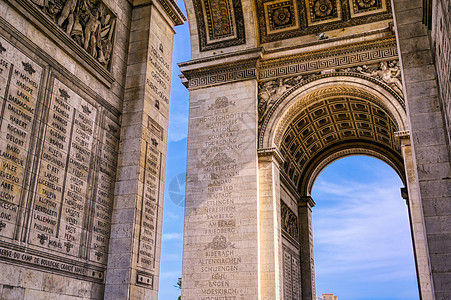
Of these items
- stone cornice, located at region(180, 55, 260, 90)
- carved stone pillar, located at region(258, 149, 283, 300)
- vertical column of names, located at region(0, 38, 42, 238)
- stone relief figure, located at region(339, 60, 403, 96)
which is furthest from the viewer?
stone cornice, located at region(180, 55, 260, 90)

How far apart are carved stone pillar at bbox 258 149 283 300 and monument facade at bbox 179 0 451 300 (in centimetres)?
4

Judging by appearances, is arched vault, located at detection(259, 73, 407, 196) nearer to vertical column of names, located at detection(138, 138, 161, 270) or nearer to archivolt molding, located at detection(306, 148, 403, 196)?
archivolt molding, located at detection(306, 148, 403, 196)

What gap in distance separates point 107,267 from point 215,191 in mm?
10731

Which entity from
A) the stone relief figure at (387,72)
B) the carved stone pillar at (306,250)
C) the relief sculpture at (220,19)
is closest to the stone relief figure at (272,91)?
the stone relief figure at (387,72)

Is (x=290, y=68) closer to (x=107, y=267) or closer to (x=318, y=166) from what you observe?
(x=318, y=166)

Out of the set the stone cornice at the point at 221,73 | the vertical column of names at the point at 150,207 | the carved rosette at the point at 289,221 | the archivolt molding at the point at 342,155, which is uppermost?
the stone cornice at the point at 221,73

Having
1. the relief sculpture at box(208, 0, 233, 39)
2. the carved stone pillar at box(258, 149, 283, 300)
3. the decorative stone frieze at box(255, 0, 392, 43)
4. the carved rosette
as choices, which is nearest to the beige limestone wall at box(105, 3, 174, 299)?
the carved stone pillar at box(258, 149, 283, 300)

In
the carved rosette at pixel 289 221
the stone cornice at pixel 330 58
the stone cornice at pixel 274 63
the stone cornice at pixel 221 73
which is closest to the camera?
the stone cornice at pixel 330 58

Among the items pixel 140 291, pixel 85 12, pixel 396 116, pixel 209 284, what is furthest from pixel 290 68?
pixel 140 291

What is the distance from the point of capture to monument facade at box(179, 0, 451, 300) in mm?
18531

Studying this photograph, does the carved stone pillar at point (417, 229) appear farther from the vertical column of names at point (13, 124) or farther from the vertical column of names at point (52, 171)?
the vertical column of names at point (13, 124)

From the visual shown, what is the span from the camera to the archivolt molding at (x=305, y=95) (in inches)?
773

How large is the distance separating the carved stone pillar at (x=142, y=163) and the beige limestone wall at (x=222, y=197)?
28.2 feet

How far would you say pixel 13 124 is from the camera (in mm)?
7461
